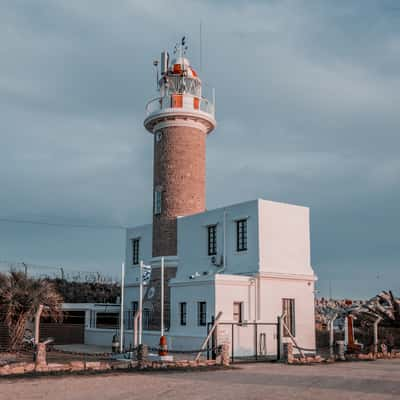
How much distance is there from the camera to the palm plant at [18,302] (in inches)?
898

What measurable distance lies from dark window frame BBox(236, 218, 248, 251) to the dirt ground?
836 centimetres

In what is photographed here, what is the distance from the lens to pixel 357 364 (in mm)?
19594

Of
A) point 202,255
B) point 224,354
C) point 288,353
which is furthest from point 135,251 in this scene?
point 224,354

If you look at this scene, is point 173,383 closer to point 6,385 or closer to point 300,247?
point 6,385

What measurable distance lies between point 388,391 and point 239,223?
13026mm

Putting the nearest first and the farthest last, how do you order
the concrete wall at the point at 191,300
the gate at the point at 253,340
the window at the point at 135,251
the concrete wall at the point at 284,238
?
the gate at the point at 253,340 < the concrete wall at the point at 191,300 < the concrete wall at the point at 284,238 < the window at the point at 135,251

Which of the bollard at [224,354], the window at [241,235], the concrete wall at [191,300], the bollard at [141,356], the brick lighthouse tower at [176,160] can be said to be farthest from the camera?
the brick lighthouse tower at [176,160]

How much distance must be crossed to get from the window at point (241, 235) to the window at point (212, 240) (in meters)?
1.39

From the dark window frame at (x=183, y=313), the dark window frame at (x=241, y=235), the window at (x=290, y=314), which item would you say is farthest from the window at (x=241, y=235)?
the dark window frame at (x=183, y=313)

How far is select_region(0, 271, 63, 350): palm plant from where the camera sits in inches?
898

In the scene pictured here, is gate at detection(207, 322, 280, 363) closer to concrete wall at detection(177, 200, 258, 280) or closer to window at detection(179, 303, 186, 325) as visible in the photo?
concrete wall at detection(177, 200, 258, 280)

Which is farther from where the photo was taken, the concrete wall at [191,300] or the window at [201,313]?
the window at [201,313]

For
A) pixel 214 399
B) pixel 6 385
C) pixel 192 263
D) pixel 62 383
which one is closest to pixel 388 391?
pixel 214 399

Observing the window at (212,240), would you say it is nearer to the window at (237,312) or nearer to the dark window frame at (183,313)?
the dark window frame at (183,313)
